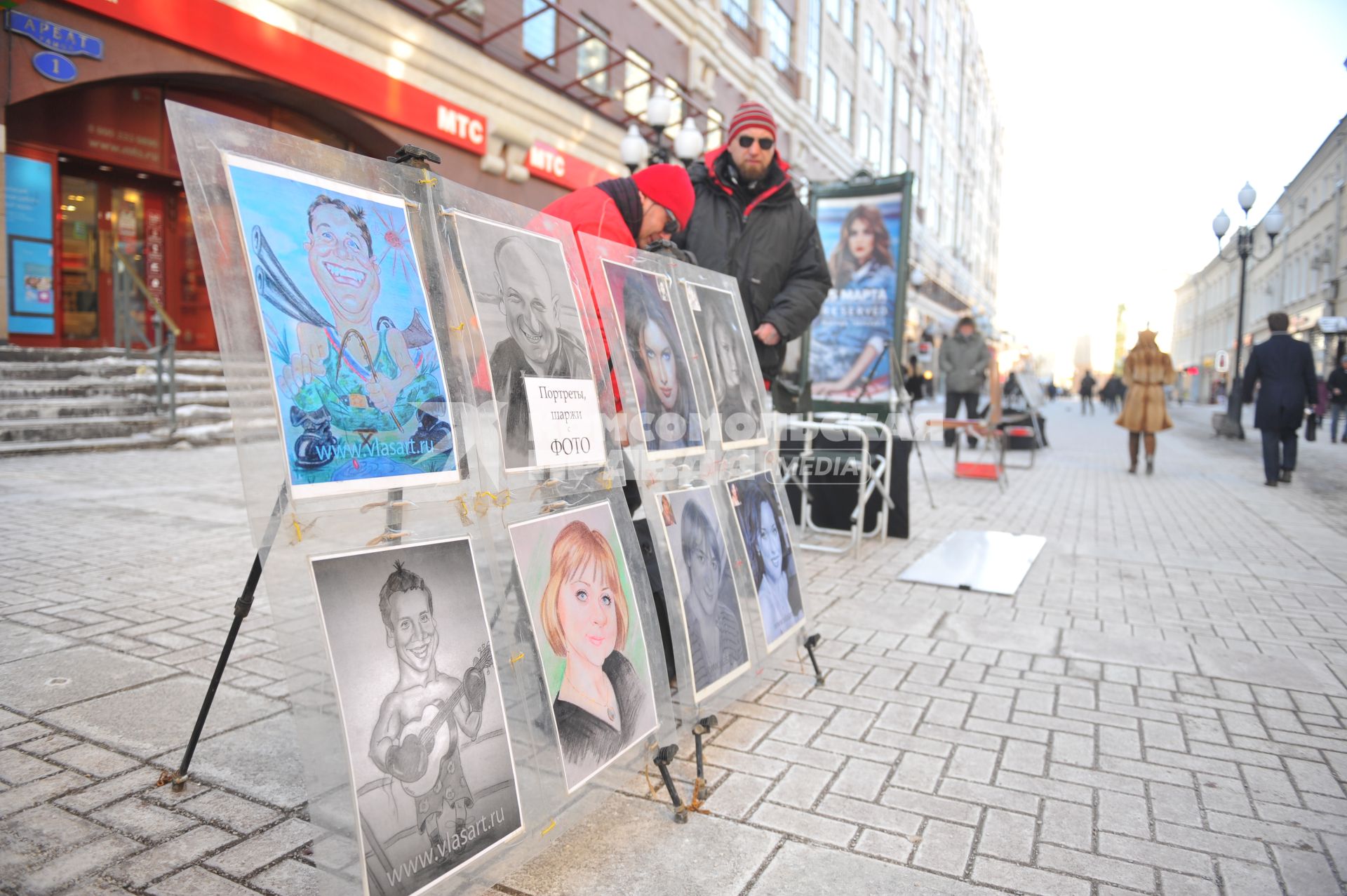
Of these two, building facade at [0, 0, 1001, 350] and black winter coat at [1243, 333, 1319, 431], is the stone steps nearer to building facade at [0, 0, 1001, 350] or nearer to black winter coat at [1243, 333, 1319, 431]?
building facade at [0, 0, 1001, 350]

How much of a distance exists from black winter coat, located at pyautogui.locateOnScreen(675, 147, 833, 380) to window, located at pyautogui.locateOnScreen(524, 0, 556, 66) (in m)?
12.5

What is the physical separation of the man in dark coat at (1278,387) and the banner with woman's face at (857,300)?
507cm

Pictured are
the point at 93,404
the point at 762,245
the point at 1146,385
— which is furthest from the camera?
the point at 1146,385

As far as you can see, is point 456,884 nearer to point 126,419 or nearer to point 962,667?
point 962,667

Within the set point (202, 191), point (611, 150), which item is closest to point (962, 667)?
point (202, 191)

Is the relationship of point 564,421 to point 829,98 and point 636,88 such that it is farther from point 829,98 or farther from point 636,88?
point 829,98

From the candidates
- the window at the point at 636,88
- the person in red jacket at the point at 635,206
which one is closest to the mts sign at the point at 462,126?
the window at the point at 636,88

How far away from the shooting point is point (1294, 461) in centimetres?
1069

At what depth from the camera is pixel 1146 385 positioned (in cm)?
1133

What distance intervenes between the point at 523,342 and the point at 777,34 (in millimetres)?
25940

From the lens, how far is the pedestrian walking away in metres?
12.8

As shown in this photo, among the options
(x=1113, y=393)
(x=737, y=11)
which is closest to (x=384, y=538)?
(x=737, y=11)

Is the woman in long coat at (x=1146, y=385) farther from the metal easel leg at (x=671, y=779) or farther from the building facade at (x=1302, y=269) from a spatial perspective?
the building facade at (x=1302, y=269)

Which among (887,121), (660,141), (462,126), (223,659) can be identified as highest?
(887,121)
